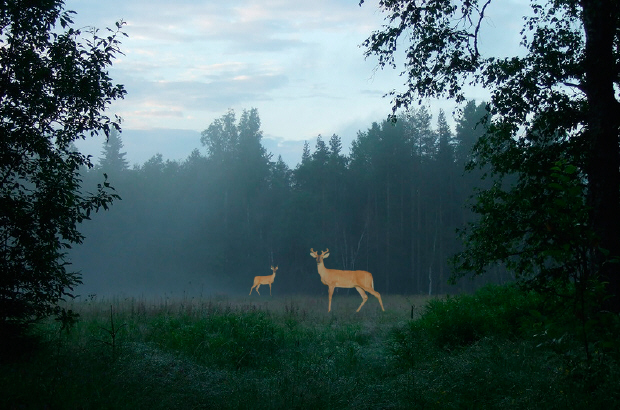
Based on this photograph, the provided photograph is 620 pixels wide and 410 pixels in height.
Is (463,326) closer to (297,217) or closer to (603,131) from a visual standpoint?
→ (603,131)

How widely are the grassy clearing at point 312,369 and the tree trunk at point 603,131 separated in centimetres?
171

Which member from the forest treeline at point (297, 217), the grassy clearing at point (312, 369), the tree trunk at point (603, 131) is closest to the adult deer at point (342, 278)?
the grassy clearing at point (312, 369)

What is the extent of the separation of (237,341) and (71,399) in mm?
5464

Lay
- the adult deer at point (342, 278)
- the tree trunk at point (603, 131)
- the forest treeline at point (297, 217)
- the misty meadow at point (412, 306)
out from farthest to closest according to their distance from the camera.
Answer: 1. the forest treeline at point (297, 217)
2. the adult deer at point (342, 278)
3. the tree trunk at point (603, 131)
4. the misty meadow at point (412, 306)

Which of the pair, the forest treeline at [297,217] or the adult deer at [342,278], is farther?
the forest treeline at [297,217]

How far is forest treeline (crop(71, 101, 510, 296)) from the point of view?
45.6 metres

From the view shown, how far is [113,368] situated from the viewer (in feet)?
24.8

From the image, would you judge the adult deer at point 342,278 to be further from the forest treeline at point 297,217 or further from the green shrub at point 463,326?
the forest treeline at point 297,217

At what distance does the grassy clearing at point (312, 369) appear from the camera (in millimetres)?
6033

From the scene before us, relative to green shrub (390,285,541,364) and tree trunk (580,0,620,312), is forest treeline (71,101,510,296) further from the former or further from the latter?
tree trunk (580,0,620,312)

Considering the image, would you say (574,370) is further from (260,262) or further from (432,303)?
(260,262)

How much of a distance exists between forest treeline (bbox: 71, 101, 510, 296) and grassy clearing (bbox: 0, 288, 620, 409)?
108 ft

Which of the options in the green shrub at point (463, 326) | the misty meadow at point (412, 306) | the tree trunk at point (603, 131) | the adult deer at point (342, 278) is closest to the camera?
the misty meadow at point (412, 306)

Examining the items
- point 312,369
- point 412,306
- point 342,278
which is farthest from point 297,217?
point 312,369
